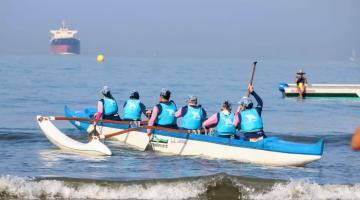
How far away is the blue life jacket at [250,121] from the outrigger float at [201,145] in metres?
0.33

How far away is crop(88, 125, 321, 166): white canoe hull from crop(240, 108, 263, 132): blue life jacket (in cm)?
48

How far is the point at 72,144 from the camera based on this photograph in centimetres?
1873

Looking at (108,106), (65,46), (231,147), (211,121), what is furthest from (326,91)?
(65,46)

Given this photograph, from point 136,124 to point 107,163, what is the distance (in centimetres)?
252

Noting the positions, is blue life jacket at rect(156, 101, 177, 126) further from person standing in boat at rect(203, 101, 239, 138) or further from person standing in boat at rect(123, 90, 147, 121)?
person standing in boat at rect(123, 90, 147, 121)

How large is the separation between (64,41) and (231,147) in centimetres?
17433

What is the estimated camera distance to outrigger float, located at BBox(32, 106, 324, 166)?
1600 cm

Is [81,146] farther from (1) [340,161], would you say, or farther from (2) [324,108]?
(2) [324,108]

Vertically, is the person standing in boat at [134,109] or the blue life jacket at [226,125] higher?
the person standing in boat at [134,109]

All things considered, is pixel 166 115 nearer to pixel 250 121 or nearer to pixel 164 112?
pixel 164 112

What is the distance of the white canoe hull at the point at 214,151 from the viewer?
16.1m

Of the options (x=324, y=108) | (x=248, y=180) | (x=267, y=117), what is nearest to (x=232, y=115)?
(x=248, y=180)

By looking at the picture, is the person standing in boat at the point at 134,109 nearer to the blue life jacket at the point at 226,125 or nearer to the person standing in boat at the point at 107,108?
the person standing in boat at the point at 107,108

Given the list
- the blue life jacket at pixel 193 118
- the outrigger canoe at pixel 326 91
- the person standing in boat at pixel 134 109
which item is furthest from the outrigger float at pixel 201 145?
the outrigger canoe at pixel 326 91
